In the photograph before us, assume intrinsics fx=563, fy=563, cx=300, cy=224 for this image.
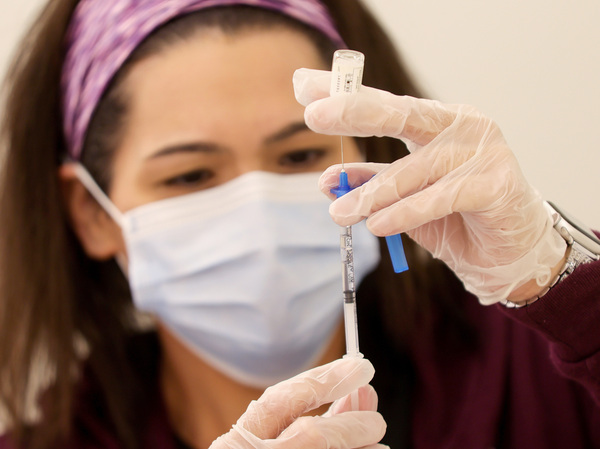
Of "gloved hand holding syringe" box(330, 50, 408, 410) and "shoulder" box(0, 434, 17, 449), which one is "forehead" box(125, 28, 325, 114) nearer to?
"gloved hand holding syringe" box(330, 50, 408, 410)

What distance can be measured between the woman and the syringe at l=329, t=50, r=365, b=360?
0.97ft

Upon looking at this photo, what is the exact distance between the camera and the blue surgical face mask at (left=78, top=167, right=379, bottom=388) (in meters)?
0.99

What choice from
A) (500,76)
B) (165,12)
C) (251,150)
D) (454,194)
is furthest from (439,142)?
(500,76)

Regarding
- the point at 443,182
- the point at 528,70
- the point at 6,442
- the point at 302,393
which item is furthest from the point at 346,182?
the point at 6,442

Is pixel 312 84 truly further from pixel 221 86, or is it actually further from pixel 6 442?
pixel 6 442

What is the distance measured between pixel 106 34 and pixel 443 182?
0.75 metres

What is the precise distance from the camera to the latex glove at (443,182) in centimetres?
61

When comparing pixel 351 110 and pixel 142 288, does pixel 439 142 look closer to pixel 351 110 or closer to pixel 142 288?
pixel 351 110

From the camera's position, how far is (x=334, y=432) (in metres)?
0.66

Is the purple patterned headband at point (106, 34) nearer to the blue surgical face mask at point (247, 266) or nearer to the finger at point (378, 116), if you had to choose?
the blue surgical face mask at point (247, 266)

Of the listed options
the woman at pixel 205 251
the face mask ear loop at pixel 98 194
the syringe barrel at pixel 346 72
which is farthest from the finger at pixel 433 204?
the face mask ear loop at pixel 98 194

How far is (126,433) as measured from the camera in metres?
1.22

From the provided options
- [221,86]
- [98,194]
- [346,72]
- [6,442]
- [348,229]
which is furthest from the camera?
[6,442]

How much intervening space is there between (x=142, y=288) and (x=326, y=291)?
348 millimetres
